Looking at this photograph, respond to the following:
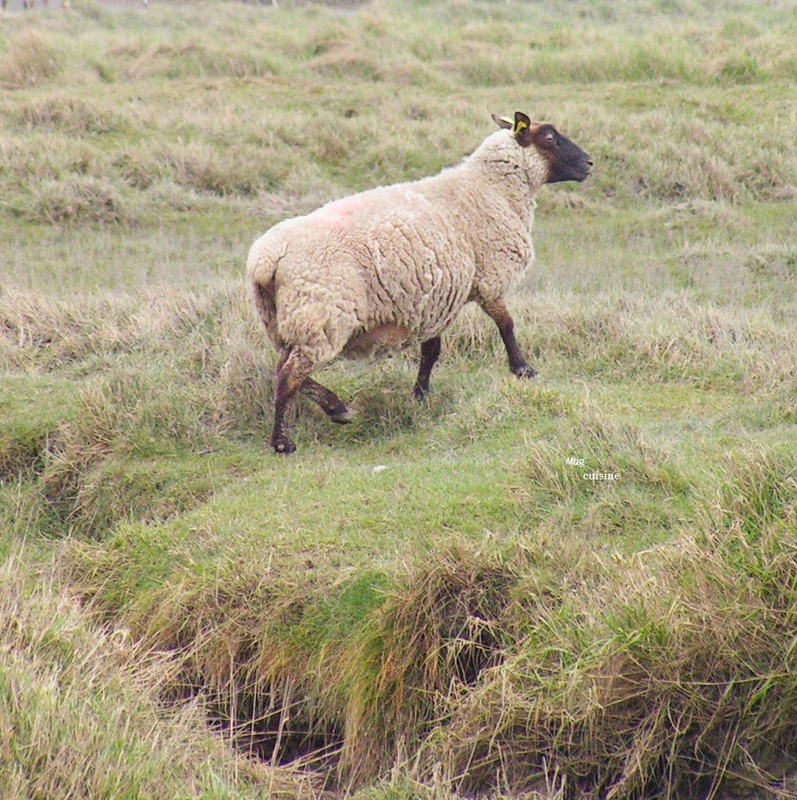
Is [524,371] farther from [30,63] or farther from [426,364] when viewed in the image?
[30,63]

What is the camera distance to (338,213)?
7188 millimetres

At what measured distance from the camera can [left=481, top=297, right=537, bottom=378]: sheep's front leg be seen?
25.7 feet

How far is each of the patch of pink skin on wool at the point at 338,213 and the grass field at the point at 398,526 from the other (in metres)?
1.25

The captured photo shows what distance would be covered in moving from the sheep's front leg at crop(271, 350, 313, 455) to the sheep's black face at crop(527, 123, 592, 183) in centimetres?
233

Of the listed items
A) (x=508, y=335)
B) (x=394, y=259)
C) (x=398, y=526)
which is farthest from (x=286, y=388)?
(x=508, y=335)

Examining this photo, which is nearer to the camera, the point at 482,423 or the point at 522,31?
the point at 482,423

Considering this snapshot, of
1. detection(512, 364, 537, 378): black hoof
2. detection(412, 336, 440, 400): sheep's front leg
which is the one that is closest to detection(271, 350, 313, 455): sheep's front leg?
detection(412, 336, 440, 400): sheep's front leg

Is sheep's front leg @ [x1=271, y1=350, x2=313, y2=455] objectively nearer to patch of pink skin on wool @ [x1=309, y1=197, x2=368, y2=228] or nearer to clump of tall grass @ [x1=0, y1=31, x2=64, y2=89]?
patch of pink skin on wool @ [x1=309, y1=197, x2=368, y2=228]

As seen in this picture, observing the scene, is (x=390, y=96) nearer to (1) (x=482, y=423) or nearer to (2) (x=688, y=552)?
(1) (x=482, y=423)

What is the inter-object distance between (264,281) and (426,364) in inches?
56.7

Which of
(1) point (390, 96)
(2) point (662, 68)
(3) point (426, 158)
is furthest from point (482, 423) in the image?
(2) point (662, 68)

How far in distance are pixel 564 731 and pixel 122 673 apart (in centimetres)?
184

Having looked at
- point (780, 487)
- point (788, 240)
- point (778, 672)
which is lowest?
point (788, 240)

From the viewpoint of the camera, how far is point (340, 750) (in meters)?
5.17
